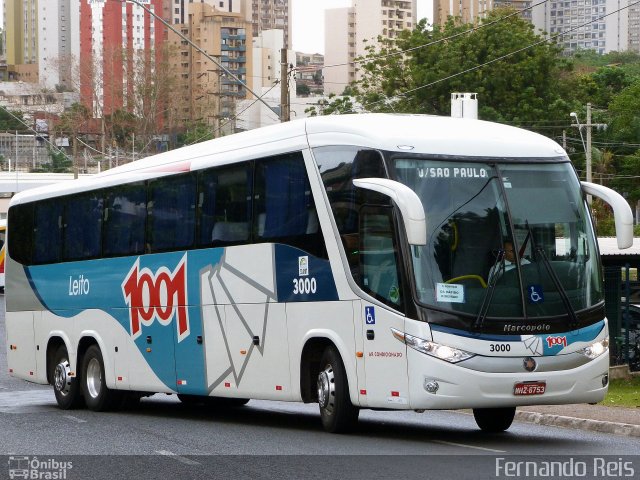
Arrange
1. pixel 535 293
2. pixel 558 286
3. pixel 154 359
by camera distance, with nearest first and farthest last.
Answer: pixel 535 293 < pixel 558 286 < pixel 154 359

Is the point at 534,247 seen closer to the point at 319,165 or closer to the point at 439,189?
the point at 439,189

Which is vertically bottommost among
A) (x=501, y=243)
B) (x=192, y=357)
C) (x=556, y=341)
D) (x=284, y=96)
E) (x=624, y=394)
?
(x=624, y=394)

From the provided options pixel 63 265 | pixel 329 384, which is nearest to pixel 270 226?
pixel 329 384

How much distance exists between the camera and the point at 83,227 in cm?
2012

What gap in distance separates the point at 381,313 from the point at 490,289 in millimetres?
1106

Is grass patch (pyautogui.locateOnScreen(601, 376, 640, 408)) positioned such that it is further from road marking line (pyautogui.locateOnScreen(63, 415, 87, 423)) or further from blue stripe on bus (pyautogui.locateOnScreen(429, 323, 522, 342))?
road marking line (pyautogui.locateOnScreen(63, 415, 87, 423))

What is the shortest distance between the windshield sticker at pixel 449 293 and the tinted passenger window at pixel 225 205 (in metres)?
3.43

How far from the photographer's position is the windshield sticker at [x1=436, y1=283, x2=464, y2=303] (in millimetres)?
13000

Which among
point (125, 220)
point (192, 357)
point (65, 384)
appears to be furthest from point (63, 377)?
point (192, 357)

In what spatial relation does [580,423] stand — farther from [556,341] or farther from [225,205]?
[225,205]

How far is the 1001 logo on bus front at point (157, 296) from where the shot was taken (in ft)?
57.2

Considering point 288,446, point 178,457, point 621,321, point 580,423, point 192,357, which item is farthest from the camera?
point 621,321

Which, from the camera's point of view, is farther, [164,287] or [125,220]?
[125,220]

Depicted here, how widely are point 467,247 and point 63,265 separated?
9092 mm
